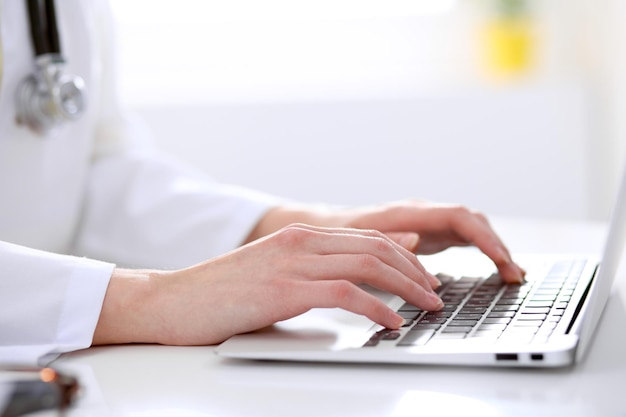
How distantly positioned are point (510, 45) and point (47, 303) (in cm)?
212

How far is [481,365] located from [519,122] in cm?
193

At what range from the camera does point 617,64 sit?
101 inches

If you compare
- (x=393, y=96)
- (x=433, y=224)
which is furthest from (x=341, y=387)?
(x=393, y=96)

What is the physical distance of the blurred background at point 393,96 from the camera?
8.16ft

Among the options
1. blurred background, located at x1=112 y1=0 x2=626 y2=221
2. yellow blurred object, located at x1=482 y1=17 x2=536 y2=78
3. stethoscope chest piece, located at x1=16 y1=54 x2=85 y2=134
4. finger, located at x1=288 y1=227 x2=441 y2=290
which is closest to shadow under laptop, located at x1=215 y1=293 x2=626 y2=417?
finger, located at x1=288 y1=227 x2=441 y2=290

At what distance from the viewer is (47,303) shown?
754 mm

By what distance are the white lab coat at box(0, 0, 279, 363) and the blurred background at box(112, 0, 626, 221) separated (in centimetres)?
116

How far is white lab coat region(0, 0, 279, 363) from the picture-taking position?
3.43 ft

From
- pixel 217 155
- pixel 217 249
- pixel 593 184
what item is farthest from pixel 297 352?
pixel 593 184

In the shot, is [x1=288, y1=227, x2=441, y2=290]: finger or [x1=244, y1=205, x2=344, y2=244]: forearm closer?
[x1=288, y1=227, x2=441, y2=290]: finger

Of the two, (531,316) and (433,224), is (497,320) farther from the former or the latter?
(433,224)

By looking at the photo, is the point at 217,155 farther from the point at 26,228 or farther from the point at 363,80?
the point at 26,228

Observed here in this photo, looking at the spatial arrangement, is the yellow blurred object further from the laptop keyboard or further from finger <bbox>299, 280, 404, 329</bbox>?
finger <bbox>299, 280, 404, 329</bbox>

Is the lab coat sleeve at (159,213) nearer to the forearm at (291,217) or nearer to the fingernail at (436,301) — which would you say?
the forearm at (291,217)
